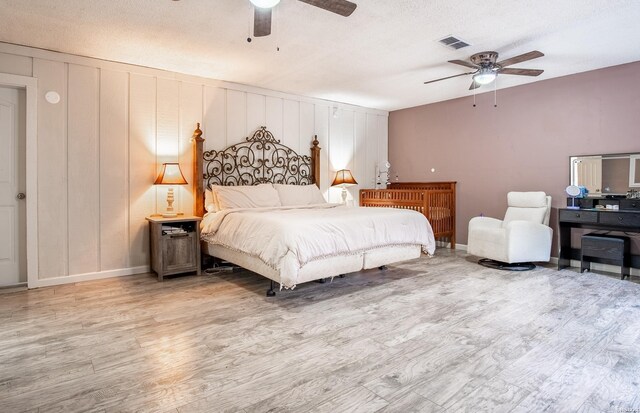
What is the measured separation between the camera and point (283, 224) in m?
3.34

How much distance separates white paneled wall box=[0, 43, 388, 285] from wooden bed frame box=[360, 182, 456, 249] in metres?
2.53

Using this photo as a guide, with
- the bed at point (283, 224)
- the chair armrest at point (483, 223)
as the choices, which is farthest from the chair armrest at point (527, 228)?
the bed at point (283, 224)

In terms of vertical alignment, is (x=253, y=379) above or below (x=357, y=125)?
below

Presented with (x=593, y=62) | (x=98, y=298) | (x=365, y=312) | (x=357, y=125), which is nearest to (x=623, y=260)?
(x=593, y=62)

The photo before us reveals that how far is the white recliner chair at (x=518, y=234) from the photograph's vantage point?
15.3 feet

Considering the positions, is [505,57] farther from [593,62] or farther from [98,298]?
[98,298]

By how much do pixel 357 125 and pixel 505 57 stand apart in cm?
306

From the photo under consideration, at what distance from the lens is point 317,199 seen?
5.62 m

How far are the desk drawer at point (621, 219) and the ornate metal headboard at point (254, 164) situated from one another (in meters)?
3.89

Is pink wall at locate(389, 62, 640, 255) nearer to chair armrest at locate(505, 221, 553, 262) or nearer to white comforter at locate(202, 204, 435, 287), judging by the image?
chair armrest at locate(505, 221, 553, 262)

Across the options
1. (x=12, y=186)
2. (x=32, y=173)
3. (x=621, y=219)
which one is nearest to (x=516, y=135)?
(x=621, y=219)

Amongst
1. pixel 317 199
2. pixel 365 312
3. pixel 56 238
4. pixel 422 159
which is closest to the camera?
pixel 365 312

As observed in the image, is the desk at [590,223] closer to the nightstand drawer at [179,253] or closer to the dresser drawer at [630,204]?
the dresser drawer at [630,204]

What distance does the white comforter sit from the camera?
3.24 metres
